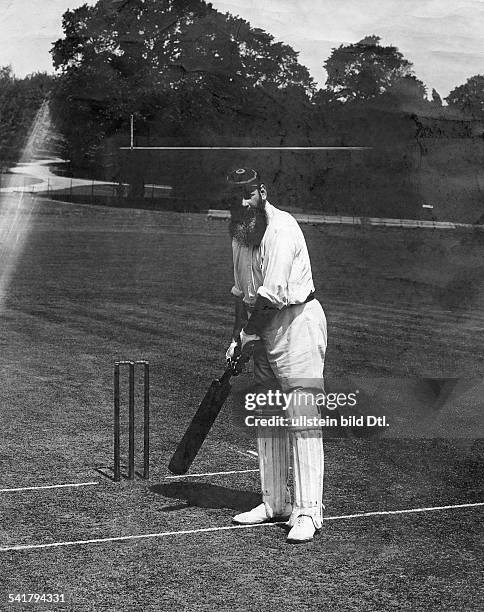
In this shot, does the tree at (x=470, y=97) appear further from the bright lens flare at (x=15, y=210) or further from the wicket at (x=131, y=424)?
the bright lens flare at (x=15, y=210)

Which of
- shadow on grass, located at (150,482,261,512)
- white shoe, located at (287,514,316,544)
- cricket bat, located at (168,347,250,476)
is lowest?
shadow on grass, located at (150,482,261,512)

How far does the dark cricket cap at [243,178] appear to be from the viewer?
5.86 m

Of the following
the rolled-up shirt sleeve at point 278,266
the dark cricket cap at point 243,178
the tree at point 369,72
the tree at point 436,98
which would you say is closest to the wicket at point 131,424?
the rolled-up shirt sleeve at point 278,266

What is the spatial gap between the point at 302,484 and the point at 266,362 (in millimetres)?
712

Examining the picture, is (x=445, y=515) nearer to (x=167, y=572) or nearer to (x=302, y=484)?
(x=302, y=484)

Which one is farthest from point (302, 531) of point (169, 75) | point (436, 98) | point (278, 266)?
point (169, 75)

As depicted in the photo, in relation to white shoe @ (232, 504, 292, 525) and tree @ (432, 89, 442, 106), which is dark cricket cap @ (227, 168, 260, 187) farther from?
white shoe @ (232, 504, 292, 525)

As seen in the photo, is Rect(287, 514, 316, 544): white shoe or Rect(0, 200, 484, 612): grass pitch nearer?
Rect(0, 200, 484, 612): grass pitch

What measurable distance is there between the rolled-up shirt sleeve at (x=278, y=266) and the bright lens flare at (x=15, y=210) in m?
6.71

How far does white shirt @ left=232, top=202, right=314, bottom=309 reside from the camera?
19.1 feet

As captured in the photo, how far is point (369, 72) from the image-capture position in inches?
240

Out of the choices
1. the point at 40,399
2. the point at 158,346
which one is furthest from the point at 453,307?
the point at 40,399

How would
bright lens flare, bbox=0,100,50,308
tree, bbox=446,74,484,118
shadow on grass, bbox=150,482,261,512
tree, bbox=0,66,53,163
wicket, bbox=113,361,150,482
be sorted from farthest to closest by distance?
tree, bbox=0,66,53,163 → bright lens flare, bbox=0,100,50,308 → wicket, bbox=113,361,150,482 → shadow on grass, bbox=150,482,261,512 → tree, bbox=446,74,484,118

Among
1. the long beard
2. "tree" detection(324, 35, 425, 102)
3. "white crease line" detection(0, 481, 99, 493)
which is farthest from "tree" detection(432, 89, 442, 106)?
"white crease line" detection(0, 481, 99, 493)
